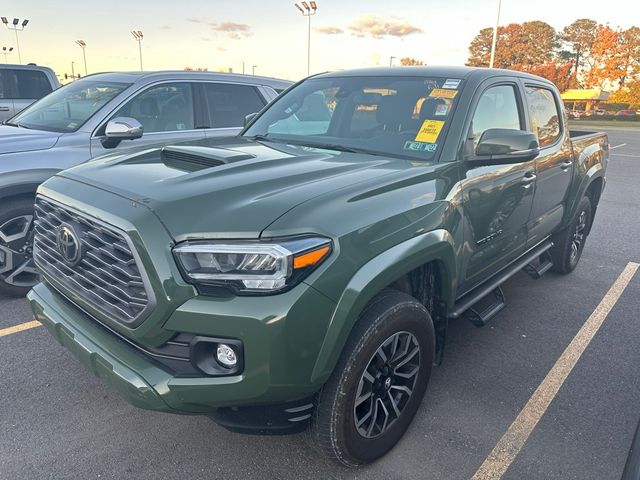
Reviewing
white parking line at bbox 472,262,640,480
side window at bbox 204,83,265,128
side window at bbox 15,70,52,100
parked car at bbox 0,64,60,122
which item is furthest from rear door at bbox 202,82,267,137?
side window at bbox 15,70,52,100

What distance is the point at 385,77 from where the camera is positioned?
11.5ft

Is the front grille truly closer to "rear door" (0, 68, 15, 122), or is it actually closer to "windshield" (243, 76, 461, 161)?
"windshield" (243, 76, 461, 161)

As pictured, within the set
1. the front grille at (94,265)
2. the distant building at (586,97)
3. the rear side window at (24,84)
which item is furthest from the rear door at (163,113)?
the distant building at (586,97)

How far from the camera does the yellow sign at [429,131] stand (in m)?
2.96

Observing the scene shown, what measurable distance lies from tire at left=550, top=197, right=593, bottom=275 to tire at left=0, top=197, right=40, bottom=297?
15.6ft

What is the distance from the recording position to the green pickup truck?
1922mm

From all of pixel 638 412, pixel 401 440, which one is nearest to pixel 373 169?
pixel 401 440

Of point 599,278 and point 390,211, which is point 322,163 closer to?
point 390,211

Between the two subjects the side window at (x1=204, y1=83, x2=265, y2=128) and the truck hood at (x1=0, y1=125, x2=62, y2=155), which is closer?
the truck hood at (x1=0, y1=125, x2=62, y2=155)

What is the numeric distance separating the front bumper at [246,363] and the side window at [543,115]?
2841 millimetres

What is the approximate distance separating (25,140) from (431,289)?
3.43 meters

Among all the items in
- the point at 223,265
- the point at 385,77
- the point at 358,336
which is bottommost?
the point at 358,336

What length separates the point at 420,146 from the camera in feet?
9.72

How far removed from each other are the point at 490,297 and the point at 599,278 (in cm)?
242
